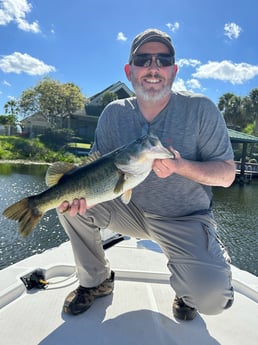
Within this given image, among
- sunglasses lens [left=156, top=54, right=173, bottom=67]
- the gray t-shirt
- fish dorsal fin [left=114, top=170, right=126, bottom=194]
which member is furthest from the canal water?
sunglasses lens [left=156, top=54, right=173, bottom=67]

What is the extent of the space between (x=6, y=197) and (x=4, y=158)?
17.0m

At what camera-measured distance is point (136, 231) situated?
297cm

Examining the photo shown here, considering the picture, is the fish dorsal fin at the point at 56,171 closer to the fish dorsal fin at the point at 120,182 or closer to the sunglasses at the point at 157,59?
the fish dorsal fin at the point at 120,182

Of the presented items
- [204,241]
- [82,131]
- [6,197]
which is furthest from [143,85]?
[82,131]

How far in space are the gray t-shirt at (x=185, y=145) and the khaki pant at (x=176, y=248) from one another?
111mm

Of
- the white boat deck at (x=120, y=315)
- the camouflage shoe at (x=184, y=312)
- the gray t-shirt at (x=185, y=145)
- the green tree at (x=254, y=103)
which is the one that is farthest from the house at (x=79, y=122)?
the camouflage shoe at (x=184, y=312)

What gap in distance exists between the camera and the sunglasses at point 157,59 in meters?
2.87

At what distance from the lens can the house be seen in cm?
3778

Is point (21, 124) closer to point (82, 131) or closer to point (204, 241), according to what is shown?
point (82, 131)

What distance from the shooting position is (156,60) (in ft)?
9.41

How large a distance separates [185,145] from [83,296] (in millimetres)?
1569

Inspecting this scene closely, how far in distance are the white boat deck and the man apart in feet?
0.48

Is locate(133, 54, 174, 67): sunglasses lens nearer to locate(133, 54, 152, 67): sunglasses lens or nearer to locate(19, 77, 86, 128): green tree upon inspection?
locate(133, 54, 152, 67): sunglasses lens

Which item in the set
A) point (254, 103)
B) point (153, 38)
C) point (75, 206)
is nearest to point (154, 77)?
point (153, 38)
